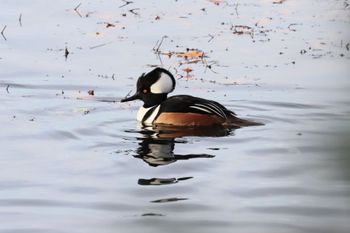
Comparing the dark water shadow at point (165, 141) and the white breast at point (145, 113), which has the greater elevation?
the white breast at point (145, 113)

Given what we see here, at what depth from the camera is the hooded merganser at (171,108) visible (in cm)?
1073

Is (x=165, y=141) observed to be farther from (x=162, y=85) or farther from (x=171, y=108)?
(x=162, y=85)

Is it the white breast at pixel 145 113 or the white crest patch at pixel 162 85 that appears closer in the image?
the white breast at pixel 145 113

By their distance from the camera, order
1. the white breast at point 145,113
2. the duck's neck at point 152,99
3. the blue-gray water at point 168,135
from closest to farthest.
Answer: the blue-gray water at point 168,135 < the white breast at point 145,113 < the duck's neck at point 152,99

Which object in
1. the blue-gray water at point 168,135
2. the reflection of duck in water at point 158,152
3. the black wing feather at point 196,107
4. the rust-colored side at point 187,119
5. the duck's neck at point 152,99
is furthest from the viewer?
the duck's neck at point 152,99

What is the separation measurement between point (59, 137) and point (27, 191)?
2363 mm

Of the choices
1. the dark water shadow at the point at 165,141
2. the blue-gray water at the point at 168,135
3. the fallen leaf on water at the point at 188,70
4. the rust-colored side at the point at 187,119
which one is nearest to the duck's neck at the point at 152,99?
the blue-gray water at the point at 168,135

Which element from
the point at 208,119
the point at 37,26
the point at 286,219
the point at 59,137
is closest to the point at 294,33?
the point at 37,26

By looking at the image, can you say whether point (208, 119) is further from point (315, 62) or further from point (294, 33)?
point (294, 33)

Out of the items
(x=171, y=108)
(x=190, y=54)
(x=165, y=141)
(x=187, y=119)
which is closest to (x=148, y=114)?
(x=171, y=108)

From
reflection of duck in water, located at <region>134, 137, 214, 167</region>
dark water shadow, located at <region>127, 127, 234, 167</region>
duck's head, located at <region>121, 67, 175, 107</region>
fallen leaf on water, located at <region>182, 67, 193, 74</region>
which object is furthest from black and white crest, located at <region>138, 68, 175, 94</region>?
fallen leaf on water, located at <region>182, 67, 193, 74</region>

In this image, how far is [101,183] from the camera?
26.7 ft

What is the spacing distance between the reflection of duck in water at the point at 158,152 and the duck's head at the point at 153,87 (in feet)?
4.22

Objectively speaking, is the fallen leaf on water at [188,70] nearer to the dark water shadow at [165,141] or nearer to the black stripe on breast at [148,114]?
the black stripe on breast at [148,114]
